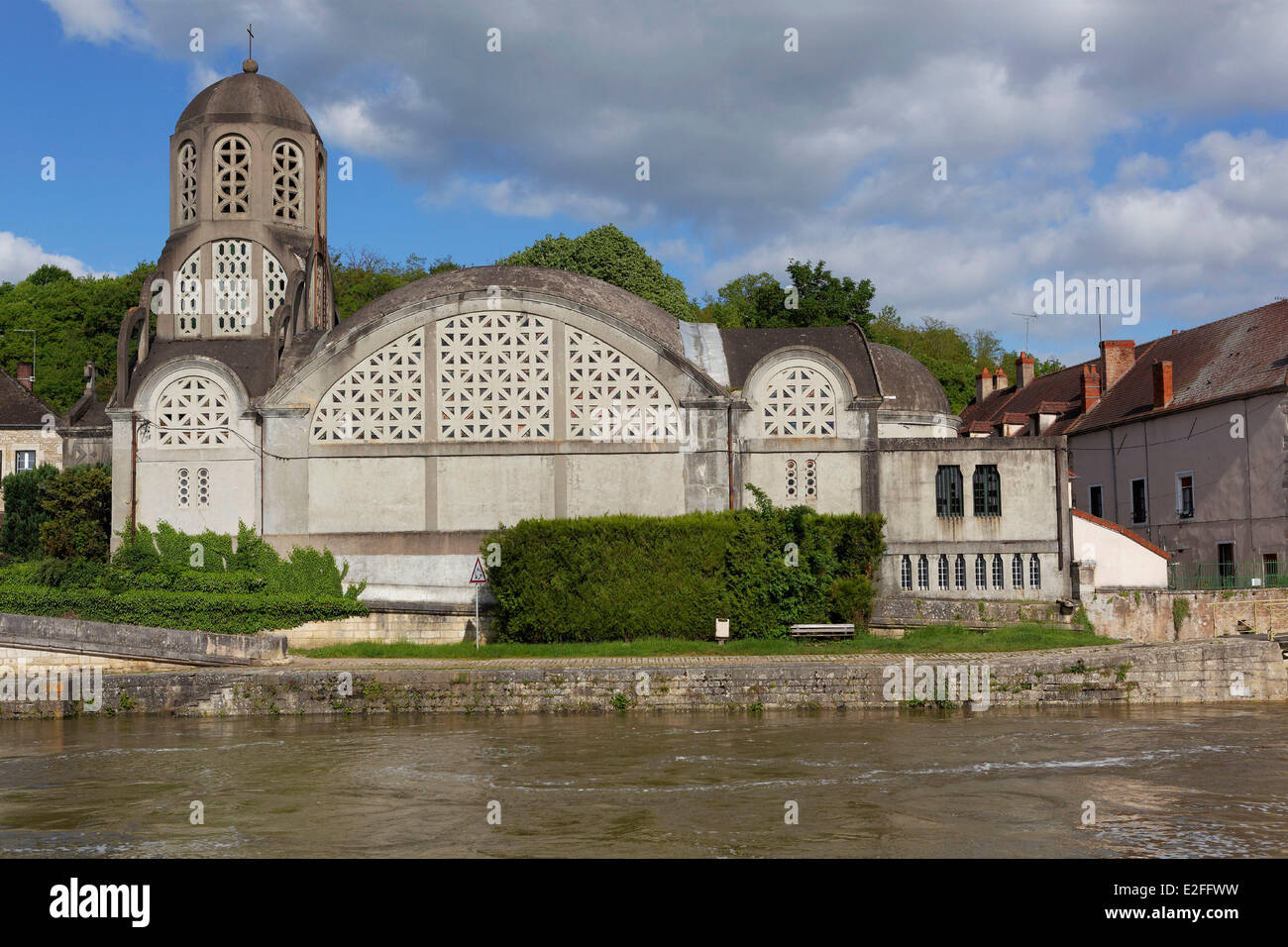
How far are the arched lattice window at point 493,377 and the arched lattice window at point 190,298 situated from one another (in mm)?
8919

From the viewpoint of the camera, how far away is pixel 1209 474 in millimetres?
38094

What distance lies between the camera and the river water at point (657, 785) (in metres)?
13.1

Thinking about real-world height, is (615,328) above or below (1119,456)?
above

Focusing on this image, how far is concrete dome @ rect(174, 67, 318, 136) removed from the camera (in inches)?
1359

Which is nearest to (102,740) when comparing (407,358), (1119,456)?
(407,358)

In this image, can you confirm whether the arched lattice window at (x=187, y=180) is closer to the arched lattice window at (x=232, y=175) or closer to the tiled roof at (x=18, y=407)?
the arched lattice window at (x=232, y=175)

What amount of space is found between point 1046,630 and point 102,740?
2187 cm

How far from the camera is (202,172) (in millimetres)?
34406

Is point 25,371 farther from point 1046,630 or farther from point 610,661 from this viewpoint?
point 1046,630

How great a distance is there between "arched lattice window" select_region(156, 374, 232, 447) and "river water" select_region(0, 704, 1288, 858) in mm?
10193

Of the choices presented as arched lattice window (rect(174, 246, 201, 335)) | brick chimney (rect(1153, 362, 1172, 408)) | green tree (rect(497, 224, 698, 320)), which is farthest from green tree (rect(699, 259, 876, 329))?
arched lattice window (rect(174, 246, 201, 335))

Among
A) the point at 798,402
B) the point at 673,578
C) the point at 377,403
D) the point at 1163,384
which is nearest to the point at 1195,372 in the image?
the point at 1163,384

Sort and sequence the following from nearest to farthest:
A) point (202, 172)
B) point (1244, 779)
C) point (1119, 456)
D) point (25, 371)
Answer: point (1244, 779) < point (202, 172) < point (1119, 456) < point (25, 371)

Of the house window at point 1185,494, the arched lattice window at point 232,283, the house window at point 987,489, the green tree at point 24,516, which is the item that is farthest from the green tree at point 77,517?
the house window at point 1185,494
